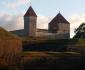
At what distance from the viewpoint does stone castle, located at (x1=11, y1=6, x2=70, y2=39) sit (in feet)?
222

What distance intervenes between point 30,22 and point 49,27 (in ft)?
17.6

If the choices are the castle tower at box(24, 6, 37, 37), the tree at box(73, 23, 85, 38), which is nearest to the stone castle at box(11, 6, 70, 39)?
the castle tower at box(24, 6, 37, 37)

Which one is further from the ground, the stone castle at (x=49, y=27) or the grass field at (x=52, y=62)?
the stone castle at (x=49, y=27)

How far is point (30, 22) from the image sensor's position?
225 feet

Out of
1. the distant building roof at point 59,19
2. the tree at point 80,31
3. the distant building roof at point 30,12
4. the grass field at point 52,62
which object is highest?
the distant building roof at point 30,12

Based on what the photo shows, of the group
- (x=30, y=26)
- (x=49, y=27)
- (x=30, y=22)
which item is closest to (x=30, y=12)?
(x=30, y=22)

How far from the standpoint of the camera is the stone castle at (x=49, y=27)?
67.8 metres

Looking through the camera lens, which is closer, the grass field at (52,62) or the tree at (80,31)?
the grass field at (52,62)

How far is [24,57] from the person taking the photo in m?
30.2

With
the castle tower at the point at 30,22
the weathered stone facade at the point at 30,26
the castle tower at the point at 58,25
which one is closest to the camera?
the weathered stone facade at the point at 30,26

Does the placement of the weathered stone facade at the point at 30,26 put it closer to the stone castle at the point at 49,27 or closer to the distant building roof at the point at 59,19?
the stone castle at the point at 49,27

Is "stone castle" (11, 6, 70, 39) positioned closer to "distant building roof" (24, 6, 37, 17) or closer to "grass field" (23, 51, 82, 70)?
"distant building roof" (24, 6, 37, 17)

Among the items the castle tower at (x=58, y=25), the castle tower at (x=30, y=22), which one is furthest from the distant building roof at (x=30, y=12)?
the castle tower at (x=58, y=25)

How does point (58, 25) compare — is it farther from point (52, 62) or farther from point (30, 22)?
point (52, 62)
